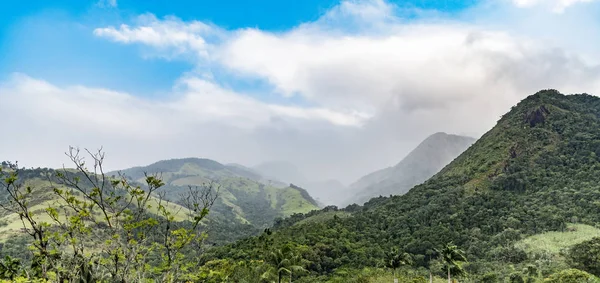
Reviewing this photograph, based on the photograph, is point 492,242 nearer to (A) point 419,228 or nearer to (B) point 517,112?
(A) point 419,228

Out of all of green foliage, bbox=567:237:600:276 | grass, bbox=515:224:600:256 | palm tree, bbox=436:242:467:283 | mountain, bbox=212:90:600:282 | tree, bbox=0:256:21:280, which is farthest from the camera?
mountain, bbox=212:90:600:282

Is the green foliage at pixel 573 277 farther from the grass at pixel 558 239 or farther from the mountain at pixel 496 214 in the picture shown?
the grass at pixel 558 239

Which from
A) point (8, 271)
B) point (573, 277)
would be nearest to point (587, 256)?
point (573, 277)

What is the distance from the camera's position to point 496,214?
10631 centimetres

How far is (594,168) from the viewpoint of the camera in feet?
363

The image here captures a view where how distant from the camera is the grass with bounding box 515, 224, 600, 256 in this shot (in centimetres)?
7912

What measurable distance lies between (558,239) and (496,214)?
2310 centimetres

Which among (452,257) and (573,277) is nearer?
(573,277)

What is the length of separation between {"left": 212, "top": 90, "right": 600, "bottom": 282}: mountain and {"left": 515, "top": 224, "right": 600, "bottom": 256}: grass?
0.44m

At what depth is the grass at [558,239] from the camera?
260 ft

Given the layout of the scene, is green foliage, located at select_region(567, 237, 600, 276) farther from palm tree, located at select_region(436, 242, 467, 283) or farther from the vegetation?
palm tree, located at select_region(436, 242, 467, 283)

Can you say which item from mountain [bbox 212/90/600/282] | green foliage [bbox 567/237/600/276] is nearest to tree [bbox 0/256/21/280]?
mountain [bbox 212/90/600/282]

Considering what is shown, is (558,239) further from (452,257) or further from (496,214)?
(452,257)

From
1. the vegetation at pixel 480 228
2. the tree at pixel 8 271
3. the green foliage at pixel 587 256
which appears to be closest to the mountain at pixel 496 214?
the vegetation at pixel 480 228
